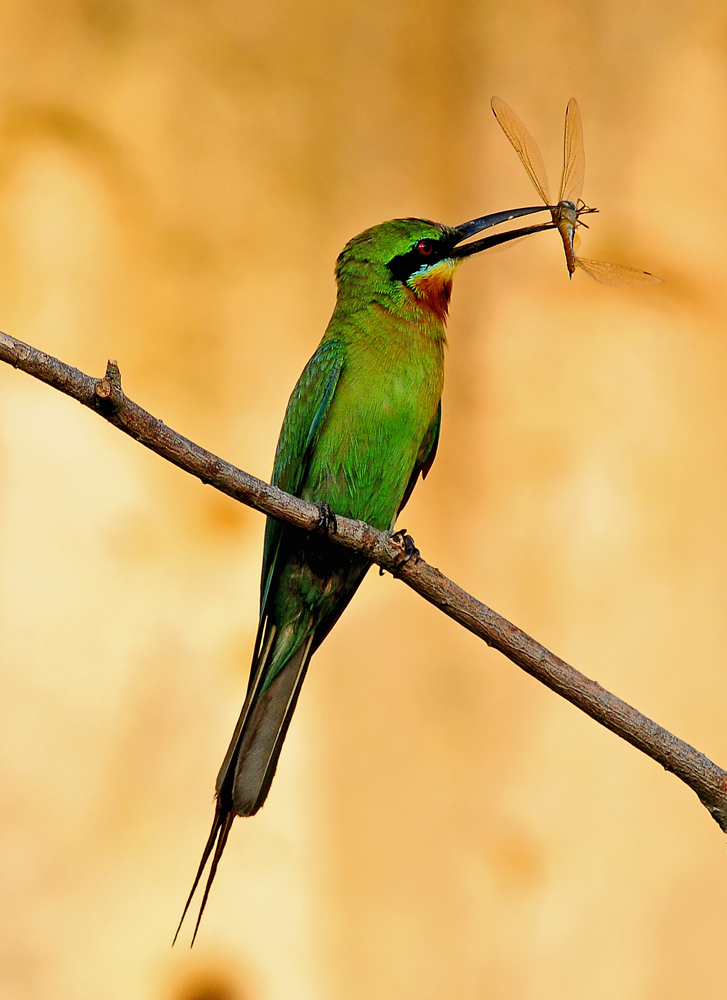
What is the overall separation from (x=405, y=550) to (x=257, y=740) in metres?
0.50

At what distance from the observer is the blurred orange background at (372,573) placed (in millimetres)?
2396

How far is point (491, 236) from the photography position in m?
2.12

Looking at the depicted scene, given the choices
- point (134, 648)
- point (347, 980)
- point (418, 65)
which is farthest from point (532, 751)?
point (418, 65)

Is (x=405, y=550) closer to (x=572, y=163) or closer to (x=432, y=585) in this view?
(x=432, y=585)

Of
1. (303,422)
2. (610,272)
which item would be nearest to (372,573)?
(303,422)

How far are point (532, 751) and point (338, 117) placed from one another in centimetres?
187

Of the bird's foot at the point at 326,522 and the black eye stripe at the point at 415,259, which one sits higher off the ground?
the black eye stripe at the point at 415,259

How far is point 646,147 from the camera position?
260 cm

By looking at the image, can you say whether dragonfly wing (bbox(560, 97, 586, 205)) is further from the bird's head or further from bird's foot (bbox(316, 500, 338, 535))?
bird's foot (bbox(316, 500, 338, 535))

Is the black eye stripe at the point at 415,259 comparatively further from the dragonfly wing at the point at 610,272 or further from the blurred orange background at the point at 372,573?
the blurred orange background at the point at 372,573

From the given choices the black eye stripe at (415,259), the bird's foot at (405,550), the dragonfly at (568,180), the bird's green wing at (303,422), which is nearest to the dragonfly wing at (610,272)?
the dragonfly at (568,180)

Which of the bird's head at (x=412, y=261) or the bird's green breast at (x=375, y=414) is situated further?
the bird's head at (x=412, y=261)

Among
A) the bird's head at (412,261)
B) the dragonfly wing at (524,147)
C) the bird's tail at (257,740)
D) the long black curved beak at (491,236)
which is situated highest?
the dragonfly wing at (524,147)

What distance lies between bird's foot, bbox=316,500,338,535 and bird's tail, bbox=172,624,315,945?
416mm
